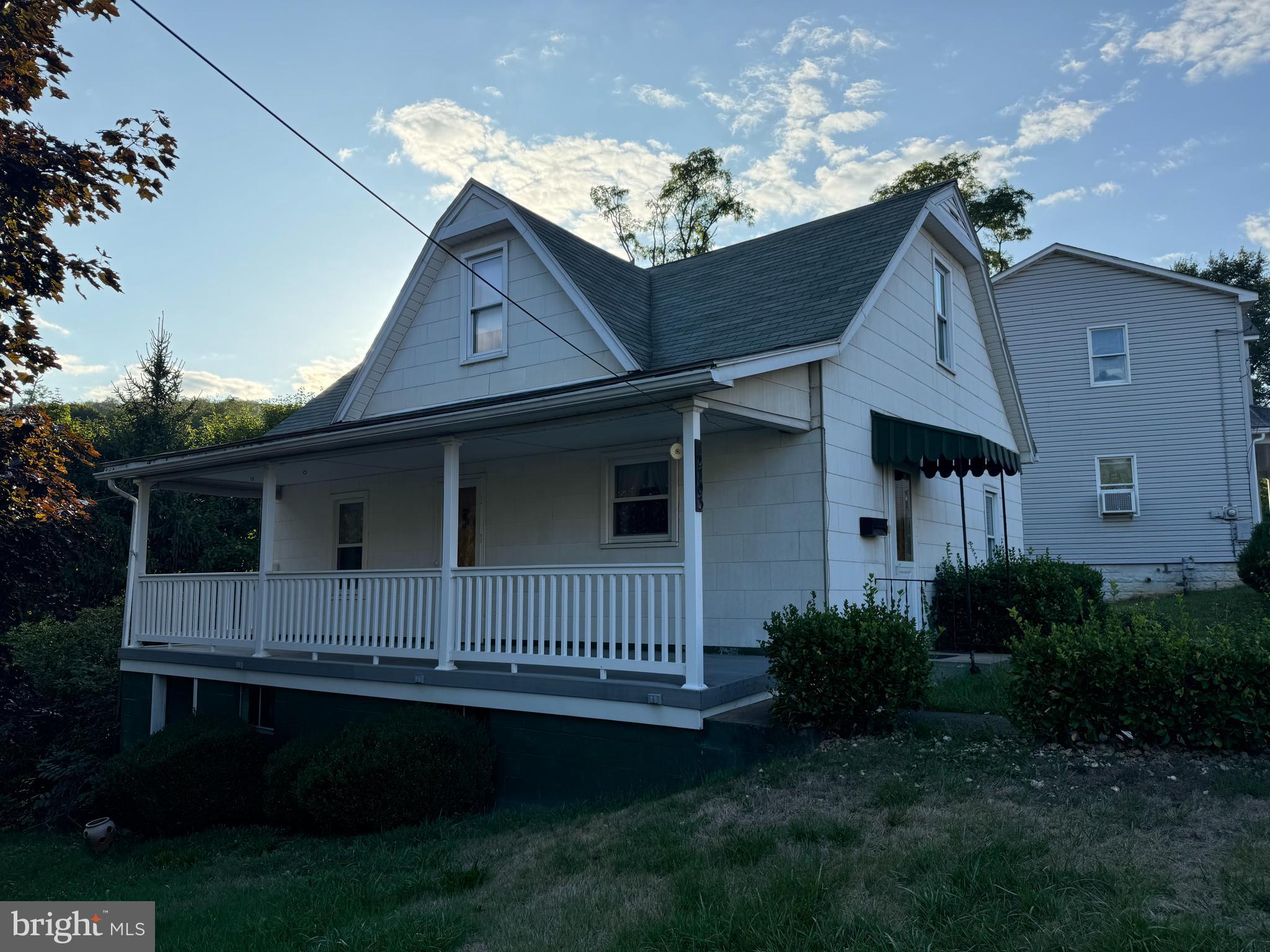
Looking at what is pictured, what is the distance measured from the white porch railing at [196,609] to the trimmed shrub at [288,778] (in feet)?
11.2

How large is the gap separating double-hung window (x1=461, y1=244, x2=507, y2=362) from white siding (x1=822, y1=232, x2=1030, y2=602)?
490 cm

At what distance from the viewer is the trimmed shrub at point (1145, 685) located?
5.46 metres

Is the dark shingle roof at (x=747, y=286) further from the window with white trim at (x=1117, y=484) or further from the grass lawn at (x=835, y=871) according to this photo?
the window with white trim at (x=1117, y=484)

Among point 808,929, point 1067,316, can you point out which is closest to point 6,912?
point 808,929

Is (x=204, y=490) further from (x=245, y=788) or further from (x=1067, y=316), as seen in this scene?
(x=1067, y=316)

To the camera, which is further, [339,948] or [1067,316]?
[1067,316]

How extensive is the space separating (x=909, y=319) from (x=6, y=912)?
38.2 feet

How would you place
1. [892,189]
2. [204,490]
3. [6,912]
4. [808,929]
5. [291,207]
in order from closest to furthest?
1. [808,929]
2. [6,912]
3. [291,207]
4. [204,490]
5. [892,189]

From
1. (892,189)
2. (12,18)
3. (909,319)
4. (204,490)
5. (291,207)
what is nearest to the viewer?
(291,207)

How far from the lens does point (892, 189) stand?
95.2ft

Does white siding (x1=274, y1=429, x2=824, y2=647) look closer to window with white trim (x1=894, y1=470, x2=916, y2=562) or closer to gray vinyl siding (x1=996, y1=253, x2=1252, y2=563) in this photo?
window with white trim (x1=894, y1=470, x2=916, y2=562)

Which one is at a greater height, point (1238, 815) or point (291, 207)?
point (291, 207)

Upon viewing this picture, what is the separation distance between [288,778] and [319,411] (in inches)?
317

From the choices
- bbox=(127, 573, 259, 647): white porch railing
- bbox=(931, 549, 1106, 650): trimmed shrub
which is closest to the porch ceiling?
bbox=(127, 573, 259, 647): white porch railing
